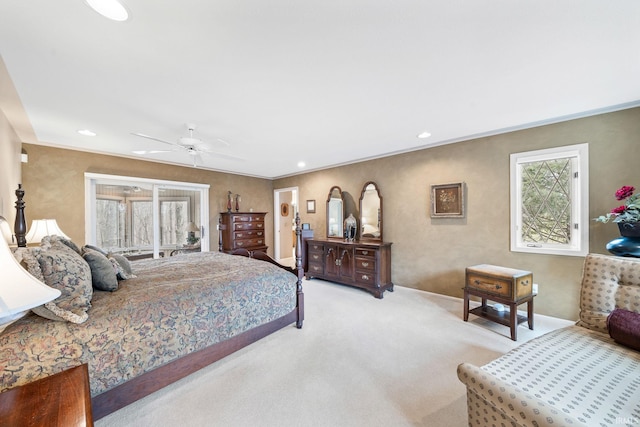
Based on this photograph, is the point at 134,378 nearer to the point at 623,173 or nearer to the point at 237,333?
the point at 237,333

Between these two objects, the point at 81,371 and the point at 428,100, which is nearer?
the point at 81,371

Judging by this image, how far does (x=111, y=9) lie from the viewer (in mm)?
1267

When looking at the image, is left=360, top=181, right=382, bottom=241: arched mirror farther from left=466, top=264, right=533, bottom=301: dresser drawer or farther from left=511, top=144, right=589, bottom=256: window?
left=511, top=144, right=589, bottom=256: window

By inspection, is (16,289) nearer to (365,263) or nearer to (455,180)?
(365,263)

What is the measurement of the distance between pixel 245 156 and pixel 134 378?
358 centimetres

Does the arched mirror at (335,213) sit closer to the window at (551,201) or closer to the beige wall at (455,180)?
the beige wall at (455,180)

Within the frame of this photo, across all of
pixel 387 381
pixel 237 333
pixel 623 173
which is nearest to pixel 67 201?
pixel 237 333

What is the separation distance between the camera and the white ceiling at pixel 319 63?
1346mm

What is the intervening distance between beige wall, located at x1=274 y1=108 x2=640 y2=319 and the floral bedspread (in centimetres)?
241

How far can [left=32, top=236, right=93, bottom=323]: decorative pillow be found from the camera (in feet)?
4.59

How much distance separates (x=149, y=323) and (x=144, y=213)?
3.76 metres

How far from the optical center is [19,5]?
4.12 feet

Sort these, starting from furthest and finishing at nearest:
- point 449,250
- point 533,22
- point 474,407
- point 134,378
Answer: point 449,250, point 134,378, point 533,22, point 474,407

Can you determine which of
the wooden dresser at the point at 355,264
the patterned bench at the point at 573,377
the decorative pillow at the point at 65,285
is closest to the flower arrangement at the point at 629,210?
the patterned bench at the point at 573,377
